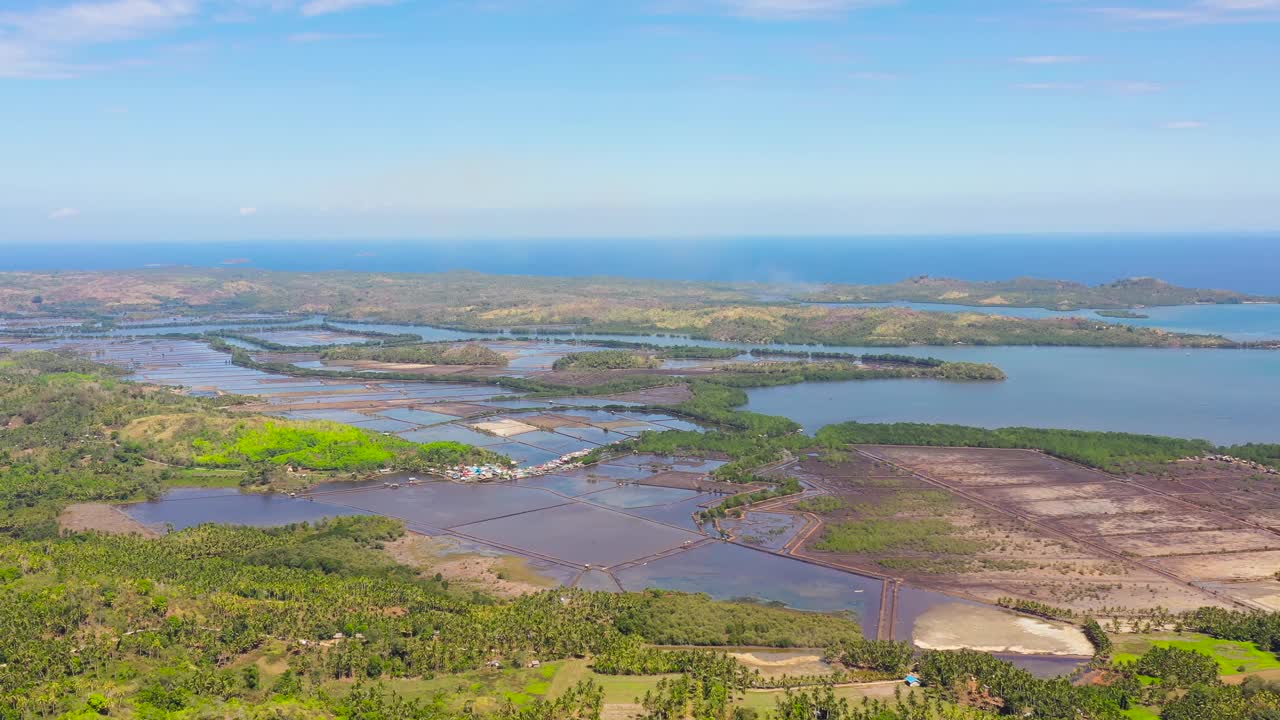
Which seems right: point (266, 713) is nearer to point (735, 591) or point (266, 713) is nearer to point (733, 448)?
point (735, 591)

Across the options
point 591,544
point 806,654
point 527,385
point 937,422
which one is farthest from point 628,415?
point 806,654

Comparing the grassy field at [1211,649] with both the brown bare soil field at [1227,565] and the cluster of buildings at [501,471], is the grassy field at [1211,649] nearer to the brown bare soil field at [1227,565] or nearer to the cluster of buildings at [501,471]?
the brown bare soil field at [1227,565]

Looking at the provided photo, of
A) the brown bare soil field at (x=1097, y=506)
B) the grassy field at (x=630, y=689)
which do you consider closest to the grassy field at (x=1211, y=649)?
the grassy field at (x=630, y=689)

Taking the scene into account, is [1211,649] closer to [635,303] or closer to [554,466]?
[554,466]

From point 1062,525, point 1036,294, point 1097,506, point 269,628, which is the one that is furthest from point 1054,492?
point 1036,294

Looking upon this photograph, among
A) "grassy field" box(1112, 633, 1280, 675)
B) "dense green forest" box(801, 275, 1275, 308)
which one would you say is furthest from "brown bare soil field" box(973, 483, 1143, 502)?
"dense green forest" box(801, 275, 1275, 308)

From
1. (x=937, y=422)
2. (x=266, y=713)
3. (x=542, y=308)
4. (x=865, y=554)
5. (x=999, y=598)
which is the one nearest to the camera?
(x=266, y=713)
